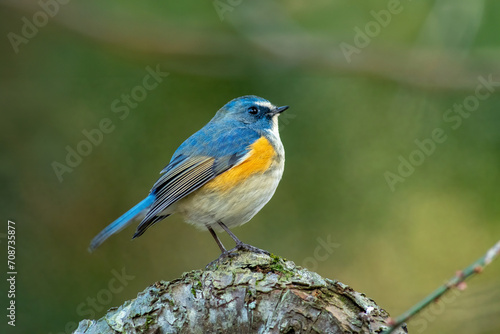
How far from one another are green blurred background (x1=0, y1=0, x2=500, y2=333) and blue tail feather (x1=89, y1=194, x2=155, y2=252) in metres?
0.54

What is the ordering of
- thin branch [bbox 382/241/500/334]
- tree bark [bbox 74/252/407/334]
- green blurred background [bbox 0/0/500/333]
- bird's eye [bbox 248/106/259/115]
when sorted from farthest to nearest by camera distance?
1. bird's eye [bbox 248/106/259/115]
2. green blurred background [bbox 0/0/500/333]
3. tree bark [bbox 74/252/407/334]
4. thin branch [bbox 382/241/500/334]

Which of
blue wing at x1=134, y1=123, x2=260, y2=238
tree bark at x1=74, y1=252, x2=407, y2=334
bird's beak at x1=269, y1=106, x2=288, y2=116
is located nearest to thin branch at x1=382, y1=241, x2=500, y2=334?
tree bark at x1=74, y1=252, x2=407, y2=334

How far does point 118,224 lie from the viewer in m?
3.70

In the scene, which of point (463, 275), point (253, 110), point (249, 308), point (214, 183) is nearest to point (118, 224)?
point (214, 183)

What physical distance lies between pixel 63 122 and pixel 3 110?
0.45 meters

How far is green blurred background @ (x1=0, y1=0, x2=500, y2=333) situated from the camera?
420 centimetres

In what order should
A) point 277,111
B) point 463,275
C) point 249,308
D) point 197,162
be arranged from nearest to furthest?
point 463,275 → point 249,308 → point 197,162 → point 277,111

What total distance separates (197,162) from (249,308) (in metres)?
1.79

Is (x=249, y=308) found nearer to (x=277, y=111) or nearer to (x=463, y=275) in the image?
(x=463, y=275)

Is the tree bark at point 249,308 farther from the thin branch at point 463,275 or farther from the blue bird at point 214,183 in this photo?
the blue bird at point 214,183

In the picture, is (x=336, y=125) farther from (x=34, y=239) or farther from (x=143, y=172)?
(x=34, y=239)

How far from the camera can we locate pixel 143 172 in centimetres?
439

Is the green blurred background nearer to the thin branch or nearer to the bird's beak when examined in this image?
the bird's beak

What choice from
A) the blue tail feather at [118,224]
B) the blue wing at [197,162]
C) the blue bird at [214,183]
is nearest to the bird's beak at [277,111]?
the blue bird at [214,183]
